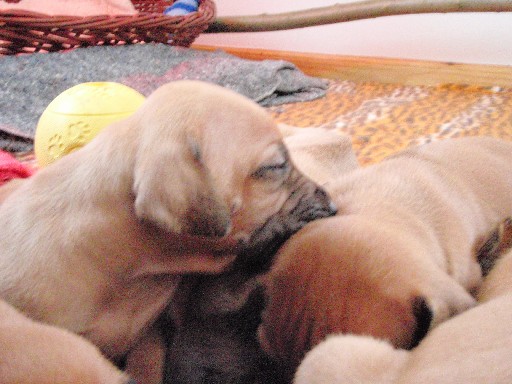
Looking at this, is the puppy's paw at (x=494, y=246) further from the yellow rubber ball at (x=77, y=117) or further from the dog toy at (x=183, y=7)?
the dog toy at (x=183, y=7)

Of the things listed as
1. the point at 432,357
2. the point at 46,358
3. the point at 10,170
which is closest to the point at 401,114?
the point at 10,170

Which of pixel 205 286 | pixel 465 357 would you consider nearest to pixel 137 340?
pixel 205 286

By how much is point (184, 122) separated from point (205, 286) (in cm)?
50

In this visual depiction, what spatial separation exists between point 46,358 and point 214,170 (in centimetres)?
57

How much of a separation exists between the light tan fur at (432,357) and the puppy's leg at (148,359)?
50cm

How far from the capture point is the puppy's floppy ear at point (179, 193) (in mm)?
1312

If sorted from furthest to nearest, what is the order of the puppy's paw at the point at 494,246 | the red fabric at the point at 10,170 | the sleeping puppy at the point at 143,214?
the red fabric at the point at 10,170
the puppy's paw at the point at 494,246
the sleeping puppy at the point at 143,214

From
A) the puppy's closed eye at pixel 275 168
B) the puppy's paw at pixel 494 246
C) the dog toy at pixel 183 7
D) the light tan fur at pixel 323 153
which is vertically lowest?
the puppy's paw at pixel 494 246

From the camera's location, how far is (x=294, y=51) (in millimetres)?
5320

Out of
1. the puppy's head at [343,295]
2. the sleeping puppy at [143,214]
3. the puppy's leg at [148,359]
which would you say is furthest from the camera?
the puppy's leg at [148,359]

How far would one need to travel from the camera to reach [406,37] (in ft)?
14.9

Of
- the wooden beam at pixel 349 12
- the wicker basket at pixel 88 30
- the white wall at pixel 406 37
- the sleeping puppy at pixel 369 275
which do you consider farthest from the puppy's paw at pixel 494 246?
the wicker basket at pixel 88 30

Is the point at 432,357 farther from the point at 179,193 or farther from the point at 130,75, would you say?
the point at 130,75

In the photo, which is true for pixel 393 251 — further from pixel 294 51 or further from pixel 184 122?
pixel 294 51
